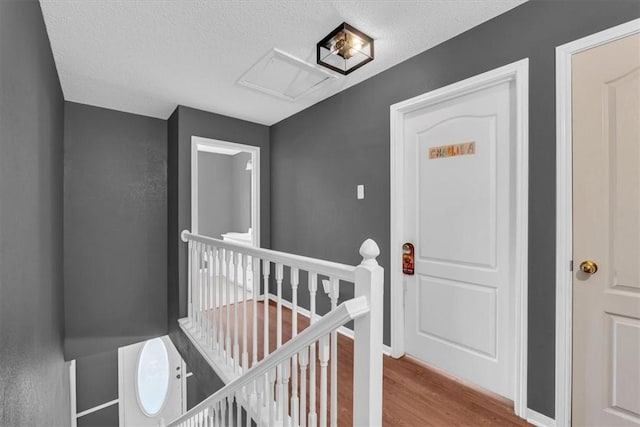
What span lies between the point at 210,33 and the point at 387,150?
1.53 m

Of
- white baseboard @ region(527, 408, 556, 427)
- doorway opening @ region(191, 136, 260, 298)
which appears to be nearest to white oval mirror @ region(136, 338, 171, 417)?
doorway opening @ region(191, 136, 260, 298)

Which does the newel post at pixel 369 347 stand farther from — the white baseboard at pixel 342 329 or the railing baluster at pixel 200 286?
the railing baluster at pixel 200 286

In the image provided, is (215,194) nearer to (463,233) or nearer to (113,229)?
(113,229)

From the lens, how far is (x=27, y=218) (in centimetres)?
160

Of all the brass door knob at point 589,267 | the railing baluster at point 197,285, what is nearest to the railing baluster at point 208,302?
the railing baluster at point 197,285

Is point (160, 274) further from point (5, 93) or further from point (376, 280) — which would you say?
point (376, 280)

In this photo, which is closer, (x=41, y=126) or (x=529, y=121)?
(x=529, y=121)

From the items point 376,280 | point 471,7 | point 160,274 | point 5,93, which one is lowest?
point 160,274

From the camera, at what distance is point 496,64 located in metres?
1.80

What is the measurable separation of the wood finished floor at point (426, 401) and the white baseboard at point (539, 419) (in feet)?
0.14

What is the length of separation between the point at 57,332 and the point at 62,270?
626 mm

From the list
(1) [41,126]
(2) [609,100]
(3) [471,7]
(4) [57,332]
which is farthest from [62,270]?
(2) [609,100]

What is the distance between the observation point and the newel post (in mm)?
1005

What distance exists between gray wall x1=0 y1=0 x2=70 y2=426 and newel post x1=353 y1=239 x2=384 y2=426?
1360 mm
